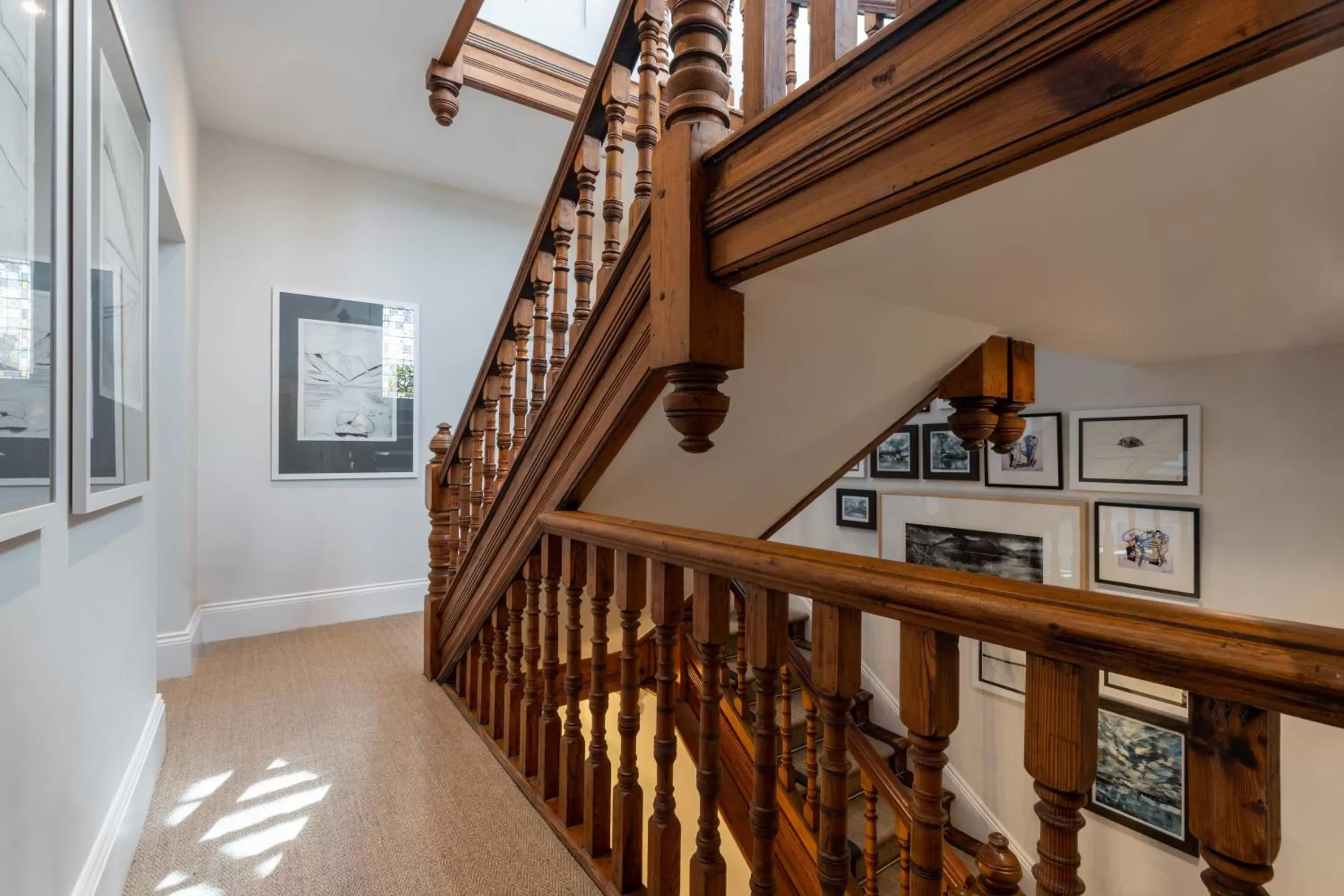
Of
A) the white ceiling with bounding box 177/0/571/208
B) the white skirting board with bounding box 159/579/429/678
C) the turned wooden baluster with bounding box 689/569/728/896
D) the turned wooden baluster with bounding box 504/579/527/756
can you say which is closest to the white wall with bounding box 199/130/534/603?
the white skirting board with bounding box 159/579/429/678

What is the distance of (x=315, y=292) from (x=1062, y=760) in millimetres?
3720

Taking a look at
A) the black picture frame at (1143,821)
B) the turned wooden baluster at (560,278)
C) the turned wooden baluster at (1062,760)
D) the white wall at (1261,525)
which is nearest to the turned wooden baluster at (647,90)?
the turned wooden baluster at (560,278)

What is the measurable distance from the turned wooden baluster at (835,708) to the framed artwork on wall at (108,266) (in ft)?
4.08

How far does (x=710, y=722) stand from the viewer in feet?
3.15

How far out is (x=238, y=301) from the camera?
10.0 feet

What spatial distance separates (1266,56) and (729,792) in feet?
7.96

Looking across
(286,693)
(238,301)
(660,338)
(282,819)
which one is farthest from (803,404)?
(238,301)

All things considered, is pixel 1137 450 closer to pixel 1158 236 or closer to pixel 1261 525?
pixel 1261 525

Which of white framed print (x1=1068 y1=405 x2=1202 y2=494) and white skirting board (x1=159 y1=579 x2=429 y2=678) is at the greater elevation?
white framed print (x1=1068 y1=405 x2=1202 y2=494)

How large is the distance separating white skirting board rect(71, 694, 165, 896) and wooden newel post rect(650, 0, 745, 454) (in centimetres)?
135

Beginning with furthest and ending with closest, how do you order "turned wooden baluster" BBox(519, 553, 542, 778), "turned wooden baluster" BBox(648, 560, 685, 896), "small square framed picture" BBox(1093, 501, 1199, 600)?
"small square framed picture" BBox(1093, 501, 1199, 600) < "turned wooden baluster" BBox(519, 553, 542, 778) < "turned wooden baluster" BBox(648, 560, 685, 896)

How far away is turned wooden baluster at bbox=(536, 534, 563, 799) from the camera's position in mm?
1483

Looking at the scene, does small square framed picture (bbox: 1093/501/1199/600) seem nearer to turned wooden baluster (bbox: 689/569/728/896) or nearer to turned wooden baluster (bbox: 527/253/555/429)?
turned wooden baluster (bbox: 689/569/728/896)

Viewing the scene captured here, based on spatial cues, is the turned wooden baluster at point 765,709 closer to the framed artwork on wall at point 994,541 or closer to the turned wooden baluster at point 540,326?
the turned wooden baluster at point 540,326
